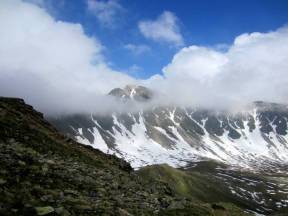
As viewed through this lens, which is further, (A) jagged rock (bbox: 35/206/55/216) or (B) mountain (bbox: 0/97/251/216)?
(B) mountain (bbox: 0/97/251/216)

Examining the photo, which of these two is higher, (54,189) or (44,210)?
(54,189)

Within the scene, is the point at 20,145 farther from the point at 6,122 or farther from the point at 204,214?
the point at 204,214

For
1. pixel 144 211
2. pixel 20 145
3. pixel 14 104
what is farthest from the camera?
pixel 14 104

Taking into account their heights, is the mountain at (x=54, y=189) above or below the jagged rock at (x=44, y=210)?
above

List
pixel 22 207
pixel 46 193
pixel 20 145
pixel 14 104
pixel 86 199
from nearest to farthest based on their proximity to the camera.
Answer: pixel 22 207 < pixel 46 193 < pixel 86 199 < pixel 20 145 < pixel 14 104

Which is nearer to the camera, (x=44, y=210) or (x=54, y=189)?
(x=44, y=210)

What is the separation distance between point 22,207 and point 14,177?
13.8 feet

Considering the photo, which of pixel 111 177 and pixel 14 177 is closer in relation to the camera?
pixel 14 177

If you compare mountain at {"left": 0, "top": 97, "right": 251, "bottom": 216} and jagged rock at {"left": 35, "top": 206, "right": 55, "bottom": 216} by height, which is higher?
mountain at {"left": 0, "top": 97, "right": 251, "bottom": 216}

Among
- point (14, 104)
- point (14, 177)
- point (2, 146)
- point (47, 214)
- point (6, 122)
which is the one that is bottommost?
point (47, 214)

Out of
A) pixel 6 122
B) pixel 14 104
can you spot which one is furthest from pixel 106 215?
pixel 14 104

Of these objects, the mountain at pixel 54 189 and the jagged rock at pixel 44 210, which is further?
the mountain at pixel 54 189

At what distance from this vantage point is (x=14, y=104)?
5391cm

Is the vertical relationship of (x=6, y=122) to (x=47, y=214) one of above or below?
above
